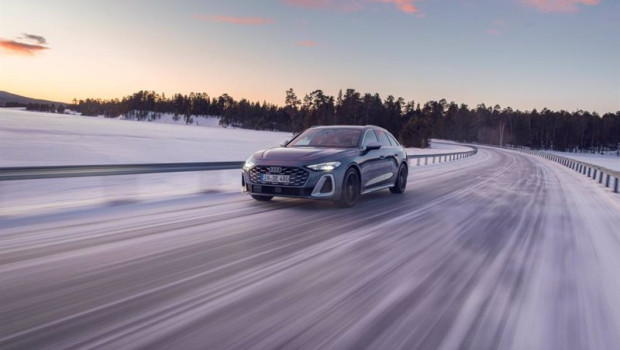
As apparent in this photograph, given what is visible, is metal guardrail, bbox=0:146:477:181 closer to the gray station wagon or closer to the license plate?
the gray station wagon

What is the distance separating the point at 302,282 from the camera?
173 inches

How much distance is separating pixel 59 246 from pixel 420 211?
627 cm

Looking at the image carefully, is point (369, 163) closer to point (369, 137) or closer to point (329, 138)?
point (369, 137)

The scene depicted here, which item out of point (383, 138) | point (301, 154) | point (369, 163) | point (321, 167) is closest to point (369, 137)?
point (369, 163)

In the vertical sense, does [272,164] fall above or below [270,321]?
above

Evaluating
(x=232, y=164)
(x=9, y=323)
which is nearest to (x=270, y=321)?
(x=9, y=323)

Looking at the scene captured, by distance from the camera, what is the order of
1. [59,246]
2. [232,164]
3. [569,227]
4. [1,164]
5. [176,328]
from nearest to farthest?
[176,328], [59,246], [569,227], [232,164], [1,164]

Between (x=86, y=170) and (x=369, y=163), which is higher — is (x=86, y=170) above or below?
below

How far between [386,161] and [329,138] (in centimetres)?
169

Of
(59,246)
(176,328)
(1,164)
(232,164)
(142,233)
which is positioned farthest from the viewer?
(1,164)

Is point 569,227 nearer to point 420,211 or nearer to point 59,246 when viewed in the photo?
point 420,211

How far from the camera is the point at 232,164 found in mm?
13578

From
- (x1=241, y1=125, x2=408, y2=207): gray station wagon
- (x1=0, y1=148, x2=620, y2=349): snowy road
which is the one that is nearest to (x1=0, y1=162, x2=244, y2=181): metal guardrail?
(x1=0, y1=148, x2=620, y2=349): snowy road

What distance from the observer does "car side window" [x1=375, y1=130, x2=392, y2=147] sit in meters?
11.6
